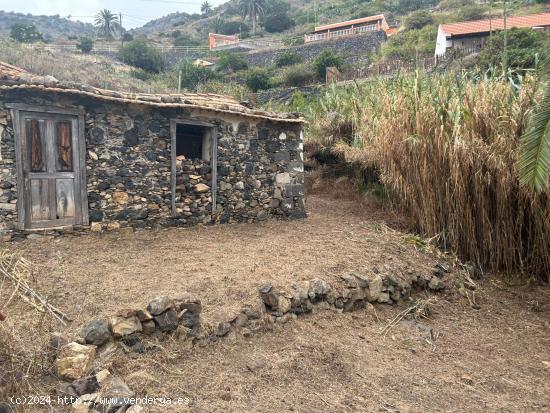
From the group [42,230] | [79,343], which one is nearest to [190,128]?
[42,230]

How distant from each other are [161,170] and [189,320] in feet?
12.1

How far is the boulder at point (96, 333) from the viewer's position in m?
3.48

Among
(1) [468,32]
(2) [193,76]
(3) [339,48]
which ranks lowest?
(2) [193,76]

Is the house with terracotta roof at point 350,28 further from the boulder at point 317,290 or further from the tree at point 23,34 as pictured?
the boulder at point 317,290

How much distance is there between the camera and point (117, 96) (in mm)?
6438

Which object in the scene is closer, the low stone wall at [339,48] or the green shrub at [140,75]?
the green shrub at [140,75]

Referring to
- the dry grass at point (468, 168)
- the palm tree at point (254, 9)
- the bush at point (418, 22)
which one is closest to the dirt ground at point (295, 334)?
the dry grass at point (468, 168)

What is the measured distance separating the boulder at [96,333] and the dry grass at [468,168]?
5.10 meters

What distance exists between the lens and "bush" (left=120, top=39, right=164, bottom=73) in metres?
30.5

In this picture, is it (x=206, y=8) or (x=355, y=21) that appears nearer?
(x=355, y=21)

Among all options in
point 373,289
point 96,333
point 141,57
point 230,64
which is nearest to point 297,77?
point 230,64

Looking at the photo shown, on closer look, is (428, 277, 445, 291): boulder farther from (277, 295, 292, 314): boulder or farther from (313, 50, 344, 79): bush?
(313, 50, 344, 79): bush

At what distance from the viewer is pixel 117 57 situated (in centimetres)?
3200

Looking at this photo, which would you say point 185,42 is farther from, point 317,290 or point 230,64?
point 317,290
